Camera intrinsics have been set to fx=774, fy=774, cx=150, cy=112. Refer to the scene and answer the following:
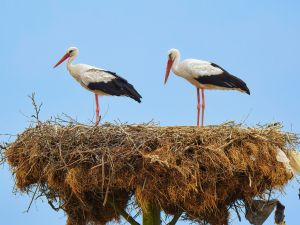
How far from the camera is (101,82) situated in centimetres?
1192

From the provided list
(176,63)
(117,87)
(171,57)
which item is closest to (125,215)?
(117,87)

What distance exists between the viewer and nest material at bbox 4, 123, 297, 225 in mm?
9547

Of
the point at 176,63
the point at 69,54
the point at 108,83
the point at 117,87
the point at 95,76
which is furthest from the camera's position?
the point at 69,54

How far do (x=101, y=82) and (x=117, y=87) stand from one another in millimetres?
342

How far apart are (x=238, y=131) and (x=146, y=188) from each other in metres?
1.44

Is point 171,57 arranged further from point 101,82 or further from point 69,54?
point 69,54

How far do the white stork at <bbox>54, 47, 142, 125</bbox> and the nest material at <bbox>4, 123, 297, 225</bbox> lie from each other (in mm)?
1373

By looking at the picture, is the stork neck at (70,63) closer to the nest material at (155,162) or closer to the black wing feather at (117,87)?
the black wing feather at (117,87)

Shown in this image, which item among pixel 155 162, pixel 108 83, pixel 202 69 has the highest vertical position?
pixel 202 69

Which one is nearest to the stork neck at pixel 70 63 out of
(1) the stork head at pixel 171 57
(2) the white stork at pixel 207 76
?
(1) the stork head at pixel 171 57

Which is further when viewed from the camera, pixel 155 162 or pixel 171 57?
pixel 171 57

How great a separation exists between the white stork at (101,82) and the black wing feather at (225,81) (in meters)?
1.14

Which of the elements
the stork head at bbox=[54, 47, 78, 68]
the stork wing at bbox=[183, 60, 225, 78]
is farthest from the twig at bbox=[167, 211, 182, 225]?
the stork head at bbox=[54, 47, 78, 68]

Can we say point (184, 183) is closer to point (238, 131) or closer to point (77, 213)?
point (238, 131)
